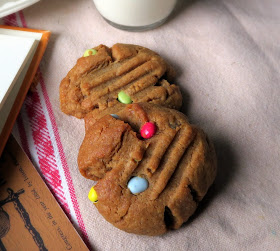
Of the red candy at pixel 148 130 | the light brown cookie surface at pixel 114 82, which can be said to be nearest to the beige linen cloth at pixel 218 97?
the light brown cookie surface at pixel 114 82

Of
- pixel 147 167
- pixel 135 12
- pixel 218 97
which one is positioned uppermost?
pixel 135 12

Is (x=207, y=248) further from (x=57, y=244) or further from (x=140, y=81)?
(x=140, y=81)

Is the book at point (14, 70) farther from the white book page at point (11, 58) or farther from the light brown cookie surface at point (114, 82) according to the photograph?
the light brown cookie surface at point (114, 82)

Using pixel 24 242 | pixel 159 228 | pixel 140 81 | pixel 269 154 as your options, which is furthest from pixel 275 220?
pixel 24 242

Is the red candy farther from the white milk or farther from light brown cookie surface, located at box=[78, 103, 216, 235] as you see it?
the white milk

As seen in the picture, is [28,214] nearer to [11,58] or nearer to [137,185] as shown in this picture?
[137,185]

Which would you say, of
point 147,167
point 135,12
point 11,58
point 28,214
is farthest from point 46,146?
point 135,12
